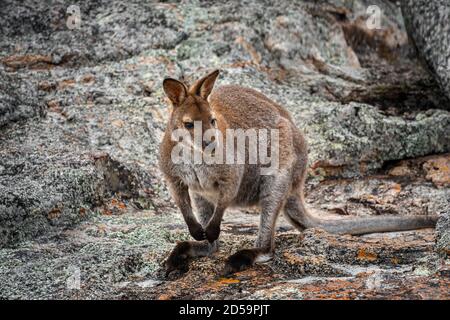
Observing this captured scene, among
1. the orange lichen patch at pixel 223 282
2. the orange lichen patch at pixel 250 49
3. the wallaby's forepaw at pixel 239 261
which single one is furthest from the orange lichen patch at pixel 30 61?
the orange lichen patch at pixel 223 282

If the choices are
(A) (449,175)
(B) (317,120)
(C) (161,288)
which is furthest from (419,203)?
(C) (161,288)

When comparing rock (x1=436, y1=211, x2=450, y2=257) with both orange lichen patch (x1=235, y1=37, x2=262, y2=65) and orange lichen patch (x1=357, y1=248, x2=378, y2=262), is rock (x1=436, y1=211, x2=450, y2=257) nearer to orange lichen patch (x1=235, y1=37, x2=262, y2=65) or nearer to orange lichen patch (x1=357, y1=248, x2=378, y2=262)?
orange lichen patch (x1=357, y1=248, x2=378, y2=262)

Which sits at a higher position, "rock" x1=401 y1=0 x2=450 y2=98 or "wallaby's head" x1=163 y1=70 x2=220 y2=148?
"rock" x1=401 y1=0 x2=450 y2=98

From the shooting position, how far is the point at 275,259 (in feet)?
15.3

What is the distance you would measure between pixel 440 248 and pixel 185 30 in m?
4.17

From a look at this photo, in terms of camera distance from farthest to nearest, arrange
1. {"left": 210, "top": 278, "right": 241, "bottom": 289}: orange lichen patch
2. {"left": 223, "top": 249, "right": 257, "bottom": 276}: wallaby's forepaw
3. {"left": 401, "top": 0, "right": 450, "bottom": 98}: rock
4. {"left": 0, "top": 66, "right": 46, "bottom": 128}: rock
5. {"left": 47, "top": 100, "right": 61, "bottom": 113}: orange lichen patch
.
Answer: {"left": 401, "top": 0, "right": 450, "bottom": 98}: rock → {"left": 47, "top": 100, "right": 61, "bottom": 113}: orange lichen patch → {"left": 0, "top": 66, "right": 46, "bottom": 128}: rock → {"left": 223, "top": 249, "right": 257, "bottom": 276}: wallaby's forepaw → {"left": 210, "top": 278, "right": 241, "bottom": 289}: orange lichen patch

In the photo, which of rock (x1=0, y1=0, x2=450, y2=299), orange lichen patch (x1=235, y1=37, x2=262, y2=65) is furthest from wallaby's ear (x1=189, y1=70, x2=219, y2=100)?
orange lichen patch (x1=235, y1=37, x2=262, y2=65)

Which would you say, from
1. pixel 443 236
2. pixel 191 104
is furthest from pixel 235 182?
pixel 443 236

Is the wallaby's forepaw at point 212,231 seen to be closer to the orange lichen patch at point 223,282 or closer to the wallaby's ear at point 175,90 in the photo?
the orange lichen patch at point 223,282

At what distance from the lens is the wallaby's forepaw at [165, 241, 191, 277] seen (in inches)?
178

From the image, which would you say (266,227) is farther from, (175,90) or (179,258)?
(175,90)

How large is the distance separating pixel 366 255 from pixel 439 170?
2.26 meters

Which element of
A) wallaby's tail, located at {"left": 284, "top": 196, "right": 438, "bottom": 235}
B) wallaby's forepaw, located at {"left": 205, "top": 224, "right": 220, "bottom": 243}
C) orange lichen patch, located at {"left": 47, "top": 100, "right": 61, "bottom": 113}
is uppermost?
orange lichen patch, located at {"left": 47, "top": 100, "right": 61, "bottom": 113}

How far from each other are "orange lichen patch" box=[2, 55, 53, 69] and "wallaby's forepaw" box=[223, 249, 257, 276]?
3.58 metres
